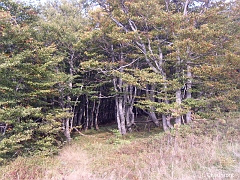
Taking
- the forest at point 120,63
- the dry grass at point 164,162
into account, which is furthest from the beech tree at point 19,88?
the dry grass at point 164,162

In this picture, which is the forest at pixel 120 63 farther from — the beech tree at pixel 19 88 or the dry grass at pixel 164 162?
the dry grass at pixel 164 162

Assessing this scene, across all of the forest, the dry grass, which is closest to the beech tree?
the forest

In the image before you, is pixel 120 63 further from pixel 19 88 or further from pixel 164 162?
pixel 164 162

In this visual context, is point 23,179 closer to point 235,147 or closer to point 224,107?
point 235,147

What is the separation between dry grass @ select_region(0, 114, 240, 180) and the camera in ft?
12.6

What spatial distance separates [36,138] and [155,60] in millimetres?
6116

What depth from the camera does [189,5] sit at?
32.1 ft

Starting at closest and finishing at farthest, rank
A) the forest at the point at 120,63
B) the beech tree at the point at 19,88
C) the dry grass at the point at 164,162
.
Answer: the dry grass at the point at 164,162 → the beech tree at the point at 19,88 → the forest at the point at 120,63

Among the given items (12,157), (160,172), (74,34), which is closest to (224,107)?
(160,172)

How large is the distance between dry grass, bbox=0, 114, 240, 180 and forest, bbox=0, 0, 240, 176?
2.57ft

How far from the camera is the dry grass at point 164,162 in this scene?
151 inches

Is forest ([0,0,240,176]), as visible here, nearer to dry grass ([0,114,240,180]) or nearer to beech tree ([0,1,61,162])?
beech tree ([0,1,61,162])

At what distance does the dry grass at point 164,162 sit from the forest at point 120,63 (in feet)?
2.57

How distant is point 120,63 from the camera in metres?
9.12
